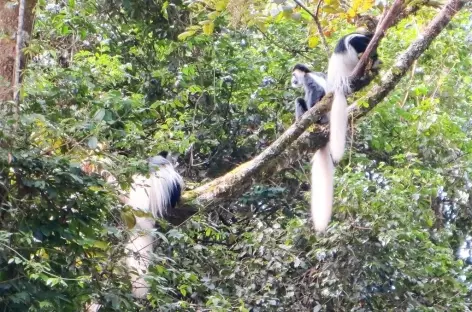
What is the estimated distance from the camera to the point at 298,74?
5.40 m

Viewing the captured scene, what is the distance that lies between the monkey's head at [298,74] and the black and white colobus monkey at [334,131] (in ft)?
0.72

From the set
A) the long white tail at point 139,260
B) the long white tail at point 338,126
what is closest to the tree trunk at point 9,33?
the long white tail at point 139,260

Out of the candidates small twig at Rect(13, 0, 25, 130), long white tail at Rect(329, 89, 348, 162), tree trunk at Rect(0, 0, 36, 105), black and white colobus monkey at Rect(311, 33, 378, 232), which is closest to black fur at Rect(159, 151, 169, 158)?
black and white colobus monkey at Rect(311, 33, 378, 232)

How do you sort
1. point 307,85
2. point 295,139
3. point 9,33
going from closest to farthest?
point 9,33 < point 295,139 < point 307,85

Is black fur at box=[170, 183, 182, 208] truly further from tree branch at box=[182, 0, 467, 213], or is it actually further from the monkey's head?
the monkey's head

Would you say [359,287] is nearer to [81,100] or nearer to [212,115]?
[212,115]

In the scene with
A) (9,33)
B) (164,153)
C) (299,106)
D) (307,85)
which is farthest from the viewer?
(307,85)

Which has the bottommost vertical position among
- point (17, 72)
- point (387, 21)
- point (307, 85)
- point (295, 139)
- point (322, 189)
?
point (322, 189)

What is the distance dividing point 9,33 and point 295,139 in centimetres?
151

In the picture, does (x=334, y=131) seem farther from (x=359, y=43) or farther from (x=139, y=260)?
(x=139, y=260)

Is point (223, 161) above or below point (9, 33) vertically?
below

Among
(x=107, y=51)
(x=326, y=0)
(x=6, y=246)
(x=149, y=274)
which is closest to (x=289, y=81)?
(x=107, y=51)

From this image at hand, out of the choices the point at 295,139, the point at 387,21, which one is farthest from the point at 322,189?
the point at 387,21

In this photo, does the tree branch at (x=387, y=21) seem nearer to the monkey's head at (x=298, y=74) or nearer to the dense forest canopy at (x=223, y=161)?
the dense forest canopy at (x=223, y=161)
